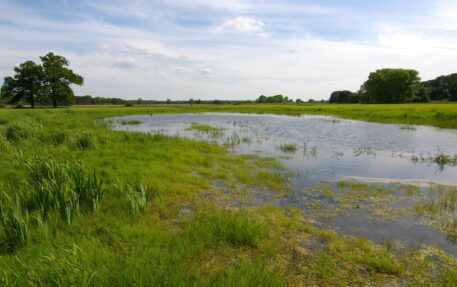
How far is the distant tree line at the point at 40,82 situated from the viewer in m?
63.6

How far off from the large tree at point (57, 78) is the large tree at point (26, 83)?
1.46 meters

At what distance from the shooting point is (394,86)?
3410 inches

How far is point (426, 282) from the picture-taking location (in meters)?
4.90

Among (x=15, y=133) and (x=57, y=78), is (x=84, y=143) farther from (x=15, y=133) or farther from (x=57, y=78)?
(x=57, y=78)

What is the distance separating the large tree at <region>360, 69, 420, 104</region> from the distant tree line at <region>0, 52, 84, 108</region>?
270 feet

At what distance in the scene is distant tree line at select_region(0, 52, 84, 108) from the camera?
209 ft

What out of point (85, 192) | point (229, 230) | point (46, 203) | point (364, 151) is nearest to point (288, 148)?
point (364, 151)

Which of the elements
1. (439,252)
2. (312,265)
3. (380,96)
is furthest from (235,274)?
(380,96)

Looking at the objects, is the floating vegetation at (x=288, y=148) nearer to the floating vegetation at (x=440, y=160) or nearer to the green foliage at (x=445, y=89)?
the floating vegetation at (x=440, y=160)

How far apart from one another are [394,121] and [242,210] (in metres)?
35.5

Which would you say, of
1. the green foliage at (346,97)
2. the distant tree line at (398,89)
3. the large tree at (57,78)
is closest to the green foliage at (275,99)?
the green foliage at (346,97)

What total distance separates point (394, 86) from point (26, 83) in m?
91.8

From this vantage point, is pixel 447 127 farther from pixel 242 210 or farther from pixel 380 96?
pixel 380 96

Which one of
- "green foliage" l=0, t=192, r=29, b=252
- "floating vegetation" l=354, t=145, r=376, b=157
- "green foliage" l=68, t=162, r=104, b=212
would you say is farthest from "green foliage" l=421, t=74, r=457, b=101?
"green foliage" l=0, t=192, r=29, b=252
